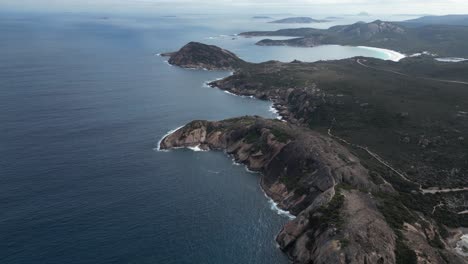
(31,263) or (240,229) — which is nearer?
(31,263)

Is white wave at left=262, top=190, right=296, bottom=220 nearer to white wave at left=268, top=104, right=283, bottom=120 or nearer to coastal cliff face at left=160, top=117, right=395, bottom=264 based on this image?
coastal cliff face at left=160, top=117, right=395, bottom=264

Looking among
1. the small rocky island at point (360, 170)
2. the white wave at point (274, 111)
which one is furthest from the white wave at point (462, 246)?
the white wave at point (274, 111)

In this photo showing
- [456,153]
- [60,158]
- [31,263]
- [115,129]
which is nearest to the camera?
[31,263]

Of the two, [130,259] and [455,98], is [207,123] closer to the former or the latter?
[130,259]

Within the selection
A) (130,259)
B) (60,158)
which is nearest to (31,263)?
(130,259)

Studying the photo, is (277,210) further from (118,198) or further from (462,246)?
(462,246)

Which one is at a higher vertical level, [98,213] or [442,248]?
[98,213]

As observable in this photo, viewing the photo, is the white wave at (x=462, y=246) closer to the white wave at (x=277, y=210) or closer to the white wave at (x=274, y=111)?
the white wave at (x=277, y=210)
